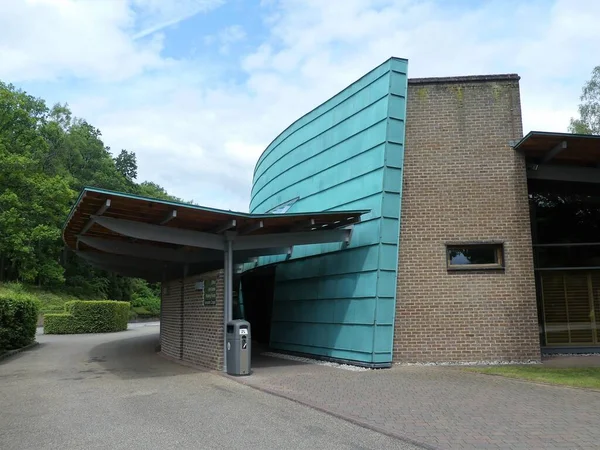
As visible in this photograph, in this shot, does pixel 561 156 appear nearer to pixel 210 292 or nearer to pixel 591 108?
pixel 210 292

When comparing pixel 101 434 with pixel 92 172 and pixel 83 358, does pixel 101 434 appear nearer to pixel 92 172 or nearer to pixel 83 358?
pixel 83 358

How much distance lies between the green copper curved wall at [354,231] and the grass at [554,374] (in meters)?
2.33

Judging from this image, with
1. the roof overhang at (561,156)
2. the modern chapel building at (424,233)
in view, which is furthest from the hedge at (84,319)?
the roof overhang at (561,156)

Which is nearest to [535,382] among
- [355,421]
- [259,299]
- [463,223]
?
[463,223]

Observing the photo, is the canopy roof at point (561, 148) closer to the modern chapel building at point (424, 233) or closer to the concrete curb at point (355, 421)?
the modern chapel building at point (424, 233)

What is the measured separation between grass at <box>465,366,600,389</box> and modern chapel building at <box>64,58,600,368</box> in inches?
33.6

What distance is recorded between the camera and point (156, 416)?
7188 millimetres

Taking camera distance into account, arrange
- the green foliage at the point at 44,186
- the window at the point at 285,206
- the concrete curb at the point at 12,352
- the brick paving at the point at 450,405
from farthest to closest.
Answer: the green foliage at the point at 44,186, the window at the point at 285,206, the concrete curb at the point at 12,352, the brick paving at the point at 450,405

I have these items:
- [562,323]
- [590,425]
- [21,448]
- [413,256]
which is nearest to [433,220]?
[413,256]

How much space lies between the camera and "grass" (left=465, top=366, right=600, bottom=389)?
8961 mm

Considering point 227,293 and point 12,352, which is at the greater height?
point 227,293

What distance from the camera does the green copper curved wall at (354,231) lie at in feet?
39.0

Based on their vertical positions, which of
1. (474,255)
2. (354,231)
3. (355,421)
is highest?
(354,231)

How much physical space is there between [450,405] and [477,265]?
16.8ft
